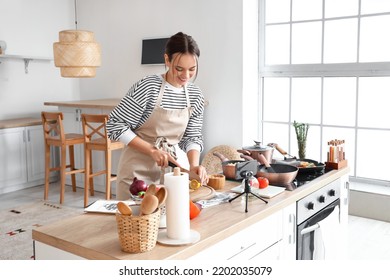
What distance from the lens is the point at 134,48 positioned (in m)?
5.96

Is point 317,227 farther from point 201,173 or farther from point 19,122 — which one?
point 19,122

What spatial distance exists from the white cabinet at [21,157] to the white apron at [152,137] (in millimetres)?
3638

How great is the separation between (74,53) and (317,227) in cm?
286

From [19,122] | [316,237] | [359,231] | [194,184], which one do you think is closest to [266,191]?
[194,184]

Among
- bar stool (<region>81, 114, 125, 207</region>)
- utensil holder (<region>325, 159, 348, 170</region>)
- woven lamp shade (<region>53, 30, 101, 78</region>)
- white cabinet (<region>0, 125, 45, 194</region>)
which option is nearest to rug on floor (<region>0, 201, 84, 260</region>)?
bar stool (<region>81, 114, 125, 207</region>)

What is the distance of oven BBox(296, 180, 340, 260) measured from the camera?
230 centimetres

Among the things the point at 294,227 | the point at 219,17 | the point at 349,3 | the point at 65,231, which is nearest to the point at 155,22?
the point at 219,17

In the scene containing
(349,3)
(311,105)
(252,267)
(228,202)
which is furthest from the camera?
(311,105)

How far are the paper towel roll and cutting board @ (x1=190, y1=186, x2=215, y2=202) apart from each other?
1.48ft

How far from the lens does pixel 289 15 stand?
4867mm

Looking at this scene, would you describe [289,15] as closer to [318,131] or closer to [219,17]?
[219,17]

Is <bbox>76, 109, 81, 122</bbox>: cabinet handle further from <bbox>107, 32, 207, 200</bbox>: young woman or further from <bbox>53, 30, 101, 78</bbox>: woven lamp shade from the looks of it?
<bbox>107, 32, 207, 200</bbox>: young woman

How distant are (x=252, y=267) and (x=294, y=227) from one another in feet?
2.42

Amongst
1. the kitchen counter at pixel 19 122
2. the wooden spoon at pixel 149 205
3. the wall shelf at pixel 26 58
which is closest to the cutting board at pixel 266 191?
the wooden spoon at pixel 149 205
